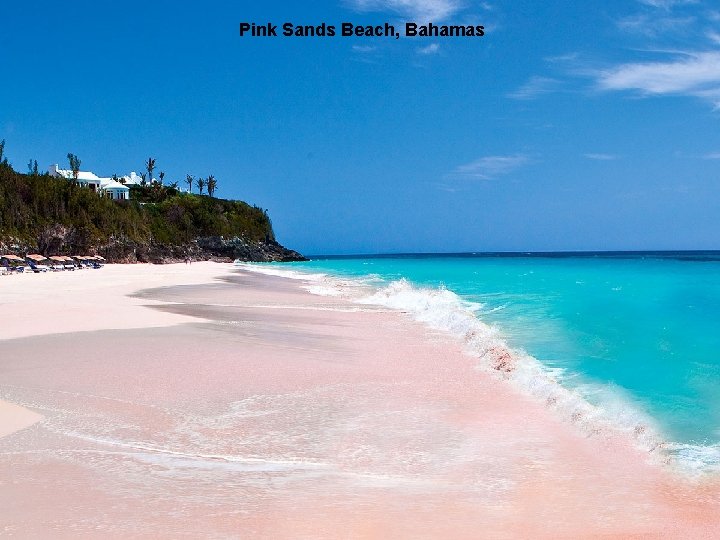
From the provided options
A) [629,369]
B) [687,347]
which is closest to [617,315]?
[687,347]

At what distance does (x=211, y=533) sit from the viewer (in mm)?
3824

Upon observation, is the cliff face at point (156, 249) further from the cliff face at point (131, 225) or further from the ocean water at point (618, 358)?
the ocean water at point (618, 358)

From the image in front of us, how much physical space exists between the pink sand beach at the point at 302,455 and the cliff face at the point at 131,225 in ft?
170

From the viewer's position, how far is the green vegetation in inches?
2309

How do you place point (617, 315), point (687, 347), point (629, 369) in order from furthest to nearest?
point (617, 315), point (687, 347), point (629, 369)

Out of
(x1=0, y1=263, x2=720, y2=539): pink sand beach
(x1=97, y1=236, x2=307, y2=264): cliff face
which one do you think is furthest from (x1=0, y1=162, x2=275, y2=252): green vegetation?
(x1=0, y1=263, x2=720, y2=539): pink sand beach

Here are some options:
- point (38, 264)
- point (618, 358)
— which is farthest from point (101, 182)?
point (618, 358)

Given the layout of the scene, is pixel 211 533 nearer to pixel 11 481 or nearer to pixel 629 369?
pixel 11 481

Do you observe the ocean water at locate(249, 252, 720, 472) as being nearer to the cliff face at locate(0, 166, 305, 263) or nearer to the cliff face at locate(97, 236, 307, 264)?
the cliff face at locate(0, 166, 305, 263)

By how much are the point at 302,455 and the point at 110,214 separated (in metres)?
73.8

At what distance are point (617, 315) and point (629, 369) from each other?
9.72 meters

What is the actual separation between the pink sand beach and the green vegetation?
5349cm

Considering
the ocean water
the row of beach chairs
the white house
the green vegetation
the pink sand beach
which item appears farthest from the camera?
the white house

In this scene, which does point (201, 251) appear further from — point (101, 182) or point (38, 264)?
point (38, 264)
